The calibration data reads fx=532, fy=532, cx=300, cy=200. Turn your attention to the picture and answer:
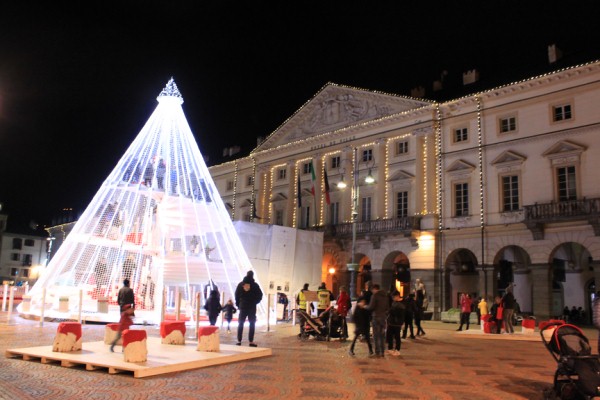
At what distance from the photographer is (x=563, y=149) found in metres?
28.8

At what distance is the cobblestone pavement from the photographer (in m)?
7.88

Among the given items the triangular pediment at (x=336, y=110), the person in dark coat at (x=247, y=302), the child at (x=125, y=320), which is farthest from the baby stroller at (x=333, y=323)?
the triangular pediment at (x=336, y=110)

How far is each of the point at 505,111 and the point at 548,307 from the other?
38.0 ft

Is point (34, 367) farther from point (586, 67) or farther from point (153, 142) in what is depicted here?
point (586, 67)

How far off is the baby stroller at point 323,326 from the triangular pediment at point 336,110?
21678 millimetres

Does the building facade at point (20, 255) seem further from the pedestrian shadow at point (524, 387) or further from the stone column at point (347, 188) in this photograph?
the pedestrian shadow at point (524, 387)

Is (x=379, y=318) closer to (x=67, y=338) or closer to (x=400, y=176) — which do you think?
(x=67, y=338)

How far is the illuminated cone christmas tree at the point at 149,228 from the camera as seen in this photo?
1992cm

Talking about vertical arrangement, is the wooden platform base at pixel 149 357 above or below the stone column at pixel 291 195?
below

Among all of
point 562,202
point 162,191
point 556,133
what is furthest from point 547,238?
point 162,191

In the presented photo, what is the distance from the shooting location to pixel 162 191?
20453mm

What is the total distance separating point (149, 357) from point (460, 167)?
2677 centimetres

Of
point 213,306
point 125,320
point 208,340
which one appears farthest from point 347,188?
point 125,320

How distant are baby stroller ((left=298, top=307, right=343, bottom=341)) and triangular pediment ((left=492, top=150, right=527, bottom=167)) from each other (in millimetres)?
18566
